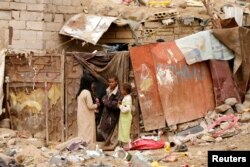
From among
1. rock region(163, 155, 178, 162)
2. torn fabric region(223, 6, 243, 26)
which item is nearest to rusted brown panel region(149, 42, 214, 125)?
rock region(163, 155, 178, 162)

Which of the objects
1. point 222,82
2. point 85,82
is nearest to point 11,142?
point 85,82

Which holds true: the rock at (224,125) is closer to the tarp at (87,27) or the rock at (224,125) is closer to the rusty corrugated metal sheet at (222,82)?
the rusty corrugated metal sheet at (222,82)

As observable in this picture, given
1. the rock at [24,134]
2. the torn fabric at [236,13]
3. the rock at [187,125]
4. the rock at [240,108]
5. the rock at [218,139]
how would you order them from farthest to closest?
the torn fabric at [236,13], the rock at [187,125], the rock at [240,108], the rock at [24,134], the rock at [218,139]

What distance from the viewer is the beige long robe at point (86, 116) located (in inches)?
414

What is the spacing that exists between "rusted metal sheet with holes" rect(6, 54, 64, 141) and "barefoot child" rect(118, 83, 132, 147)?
142cm

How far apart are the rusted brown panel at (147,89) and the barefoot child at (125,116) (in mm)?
757

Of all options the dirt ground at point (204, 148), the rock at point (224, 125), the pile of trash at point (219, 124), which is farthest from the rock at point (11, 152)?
the rock at point (224, 125)

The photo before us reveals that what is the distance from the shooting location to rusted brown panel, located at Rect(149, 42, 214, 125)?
1130 cm

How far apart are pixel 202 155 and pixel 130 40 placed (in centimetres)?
495

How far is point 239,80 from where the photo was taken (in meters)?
11.8

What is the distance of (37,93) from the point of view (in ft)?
37.3

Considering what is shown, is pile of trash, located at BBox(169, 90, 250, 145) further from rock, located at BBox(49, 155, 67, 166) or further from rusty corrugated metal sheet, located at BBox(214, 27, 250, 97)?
rock, located at BBox(49, 155, 67, 166)

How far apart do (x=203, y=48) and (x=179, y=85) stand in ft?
2.98

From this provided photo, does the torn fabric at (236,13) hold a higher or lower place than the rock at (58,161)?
higher
